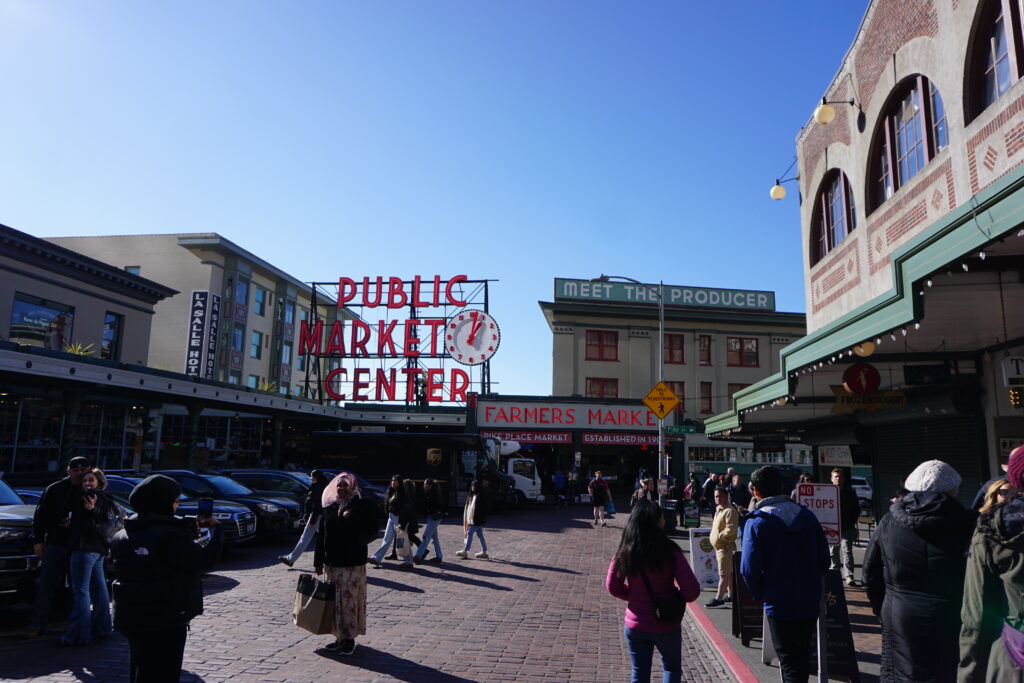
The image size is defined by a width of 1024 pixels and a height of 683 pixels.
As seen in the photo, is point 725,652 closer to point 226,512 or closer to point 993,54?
point 993,54

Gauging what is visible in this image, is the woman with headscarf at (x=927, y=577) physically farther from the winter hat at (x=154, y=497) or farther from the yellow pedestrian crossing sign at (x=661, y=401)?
the yellow pedestrian crossing sign at (x=661, y=401)

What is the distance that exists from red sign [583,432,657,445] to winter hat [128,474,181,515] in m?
34.2

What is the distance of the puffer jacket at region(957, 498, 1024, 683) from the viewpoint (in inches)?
141

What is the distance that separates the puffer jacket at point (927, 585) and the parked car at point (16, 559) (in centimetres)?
877

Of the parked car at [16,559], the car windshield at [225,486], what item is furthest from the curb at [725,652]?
the car windshield at [225,486]

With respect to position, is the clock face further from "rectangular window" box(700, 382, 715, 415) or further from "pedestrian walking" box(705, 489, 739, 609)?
"pedestrian walking" box(705, 489, 739, 609)

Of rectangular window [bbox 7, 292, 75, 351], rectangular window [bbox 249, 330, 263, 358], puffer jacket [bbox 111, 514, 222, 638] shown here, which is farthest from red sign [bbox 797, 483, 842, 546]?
rectangular window [bbox 249, 330, 263, 358]

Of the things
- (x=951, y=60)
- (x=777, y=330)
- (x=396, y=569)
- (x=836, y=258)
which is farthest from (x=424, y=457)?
(x=777, y=330)

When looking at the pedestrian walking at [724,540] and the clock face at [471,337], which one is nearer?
the pedestrian walking at [724,540]

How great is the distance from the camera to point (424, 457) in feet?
81.6

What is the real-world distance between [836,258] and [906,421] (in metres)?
3.93

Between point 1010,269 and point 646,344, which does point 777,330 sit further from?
point 1010,269

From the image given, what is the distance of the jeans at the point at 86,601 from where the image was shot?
7117 millimetres

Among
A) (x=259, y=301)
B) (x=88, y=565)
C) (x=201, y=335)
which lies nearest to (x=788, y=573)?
(x=88, y=565)
